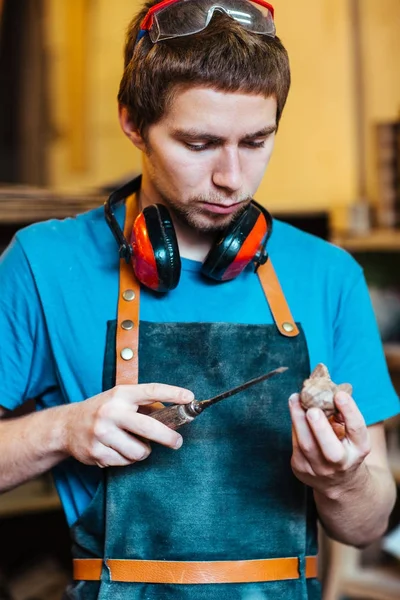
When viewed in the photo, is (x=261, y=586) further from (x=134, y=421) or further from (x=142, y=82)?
(x=142, y=82)

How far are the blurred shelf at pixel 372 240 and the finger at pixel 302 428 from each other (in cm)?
171

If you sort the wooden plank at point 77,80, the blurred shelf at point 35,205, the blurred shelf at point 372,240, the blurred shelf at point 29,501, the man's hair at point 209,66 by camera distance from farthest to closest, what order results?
the wooden plank at point 77,80 < the blurred shelf at point 372,240 < the blurred shelf at point 29,501 < the blurred shelf at point 35,205 < the man's hair at point 209,66

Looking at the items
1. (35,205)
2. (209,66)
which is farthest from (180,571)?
(35,205)

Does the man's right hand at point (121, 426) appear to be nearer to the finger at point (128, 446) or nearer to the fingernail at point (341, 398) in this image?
the finger at point (128, 446)

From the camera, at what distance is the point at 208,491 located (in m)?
1.41

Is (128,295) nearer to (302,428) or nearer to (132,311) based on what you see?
(132,311)

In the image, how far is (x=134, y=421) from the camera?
1.25 m

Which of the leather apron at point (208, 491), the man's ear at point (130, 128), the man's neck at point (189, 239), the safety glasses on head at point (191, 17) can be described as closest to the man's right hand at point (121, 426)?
the leather apron at point (208, 491)

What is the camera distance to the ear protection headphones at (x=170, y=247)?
4.57 ft

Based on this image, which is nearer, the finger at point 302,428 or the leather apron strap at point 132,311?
the finger at point 302,428

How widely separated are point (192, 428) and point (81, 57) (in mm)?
3133

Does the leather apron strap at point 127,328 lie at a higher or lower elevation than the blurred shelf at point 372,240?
higher

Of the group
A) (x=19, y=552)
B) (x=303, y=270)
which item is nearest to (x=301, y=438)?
(x=303, y=270)

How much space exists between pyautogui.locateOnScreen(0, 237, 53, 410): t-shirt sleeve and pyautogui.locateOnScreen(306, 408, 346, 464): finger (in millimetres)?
488
